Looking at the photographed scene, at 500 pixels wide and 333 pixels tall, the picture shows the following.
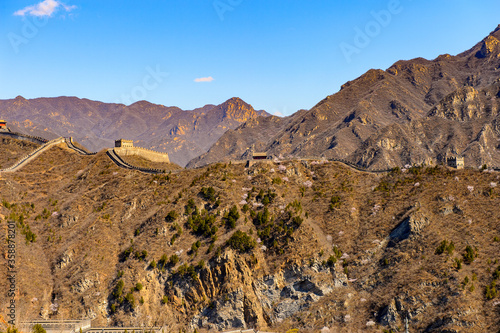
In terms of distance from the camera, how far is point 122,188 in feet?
448

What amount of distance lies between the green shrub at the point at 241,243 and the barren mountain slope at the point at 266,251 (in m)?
0.25

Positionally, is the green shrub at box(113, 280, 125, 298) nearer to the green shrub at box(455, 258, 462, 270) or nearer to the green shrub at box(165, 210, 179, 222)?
the green shrub at box(165, 210, 179, 222)

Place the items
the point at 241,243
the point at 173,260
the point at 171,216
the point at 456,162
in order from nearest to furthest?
the point at 173,260 → the point at 241,243 → the point at 171,216 → the point at 456,162

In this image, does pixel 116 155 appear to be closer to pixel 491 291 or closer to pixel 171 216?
pixel 171 216

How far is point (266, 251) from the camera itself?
4614 inches

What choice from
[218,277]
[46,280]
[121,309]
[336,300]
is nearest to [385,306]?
[336,300]

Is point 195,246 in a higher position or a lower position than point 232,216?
lower

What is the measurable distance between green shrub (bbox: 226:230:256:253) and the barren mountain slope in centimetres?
25

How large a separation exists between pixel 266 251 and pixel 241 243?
7.08 metres

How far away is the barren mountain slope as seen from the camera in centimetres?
10044

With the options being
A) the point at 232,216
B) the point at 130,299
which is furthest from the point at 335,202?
the point at 130,299

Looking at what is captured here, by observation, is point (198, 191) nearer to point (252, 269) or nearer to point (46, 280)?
point (252, 269)

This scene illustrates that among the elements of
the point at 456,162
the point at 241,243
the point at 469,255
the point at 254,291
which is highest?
the point at 456,162

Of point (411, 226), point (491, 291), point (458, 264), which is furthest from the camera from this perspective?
point (411, 226)
